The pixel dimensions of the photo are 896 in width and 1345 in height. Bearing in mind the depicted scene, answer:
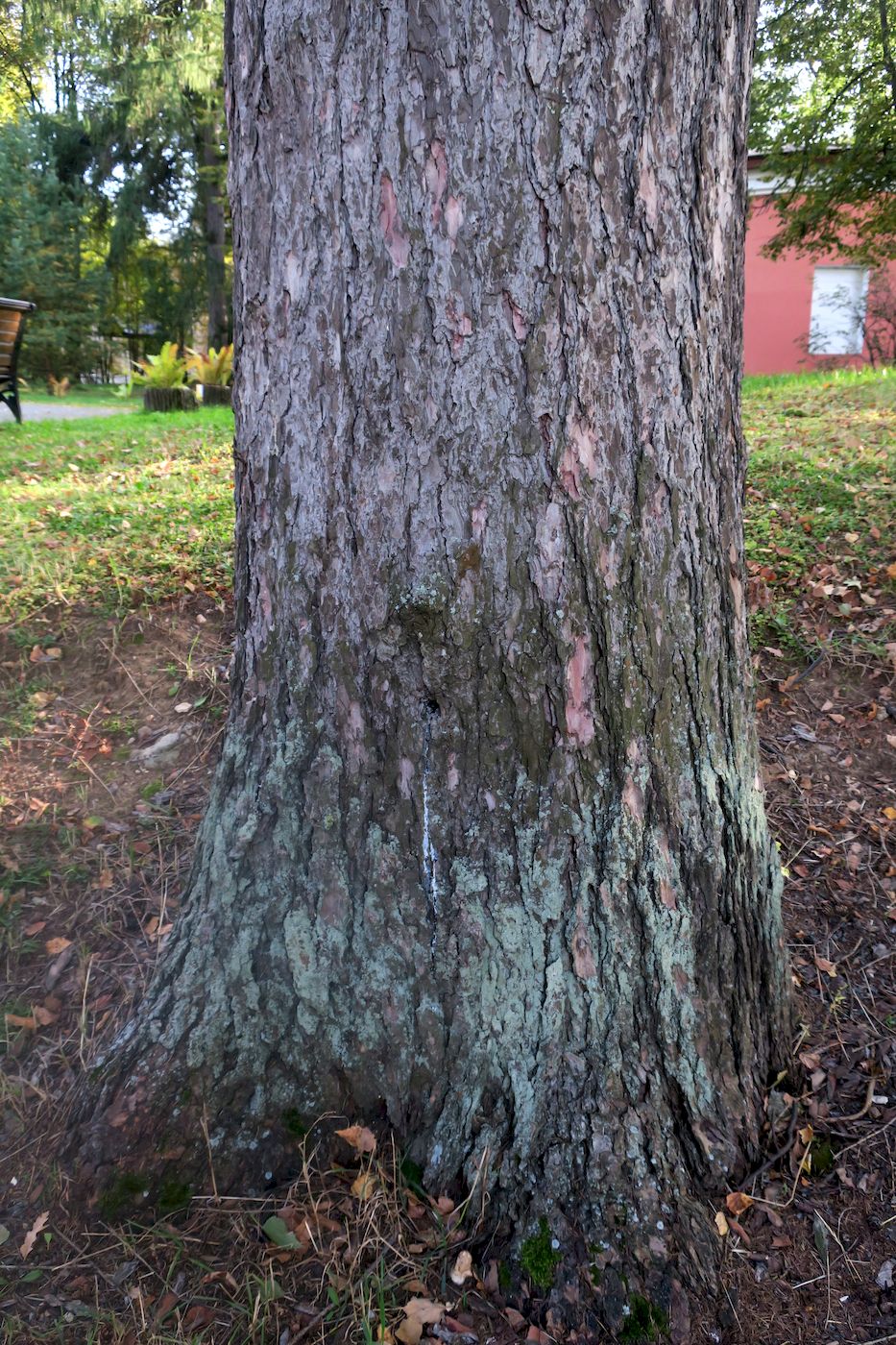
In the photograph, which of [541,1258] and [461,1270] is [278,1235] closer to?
[461,1270]

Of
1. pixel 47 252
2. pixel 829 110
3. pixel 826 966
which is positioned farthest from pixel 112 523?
pixel 47 252

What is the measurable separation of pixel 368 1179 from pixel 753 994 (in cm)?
94

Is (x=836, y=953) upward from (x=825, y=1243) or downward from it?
upward

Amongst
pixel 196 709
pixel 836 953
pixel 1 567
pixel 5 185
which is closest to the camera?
pixel 836 953

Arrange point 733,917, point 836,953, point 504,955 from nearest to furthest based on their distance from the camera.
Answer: point 504,955 < point 733,917 < point 836,953

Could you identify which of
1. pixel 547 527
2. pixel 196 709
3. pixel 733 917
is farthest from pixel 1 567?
pixel 733 917

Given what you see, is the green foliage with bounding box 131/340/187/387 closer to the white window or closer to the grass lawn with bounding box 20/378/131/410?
the grass lawn with bounding box 20/378/131/410

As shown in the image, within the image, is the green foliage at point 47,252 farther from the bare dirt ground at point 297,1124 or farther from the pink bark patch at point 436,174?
the pink bark patch at point 436,174

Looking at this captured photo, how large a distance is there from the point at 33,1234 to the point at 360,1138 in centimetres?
71

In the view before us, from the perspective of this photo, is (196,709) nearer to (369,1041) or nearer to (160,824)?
(160,824)

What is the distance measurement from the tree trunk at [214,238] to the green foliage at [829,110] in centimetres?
1298

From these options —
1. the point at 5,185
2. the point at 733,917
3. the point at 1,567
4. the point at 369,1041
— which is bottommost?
the point at 369,1041

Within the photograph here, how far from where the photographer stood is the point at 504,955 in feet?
6.34

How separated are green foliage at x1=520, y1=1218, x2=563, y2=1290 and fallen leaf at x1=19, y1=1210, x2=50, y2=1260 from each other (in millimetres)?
1005
